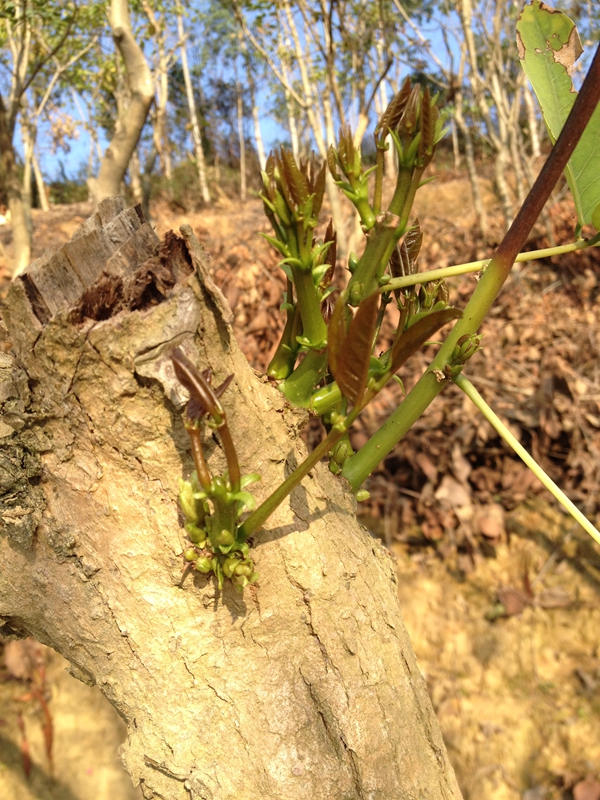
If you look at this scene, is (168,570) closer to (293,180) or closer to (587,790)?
(293,180)

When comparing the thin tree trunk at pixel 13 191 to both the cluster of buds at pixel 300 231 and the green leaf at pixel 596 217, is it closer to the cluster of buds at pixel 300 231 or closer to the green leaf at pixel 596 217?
the cluster of buds at pixel 300 231

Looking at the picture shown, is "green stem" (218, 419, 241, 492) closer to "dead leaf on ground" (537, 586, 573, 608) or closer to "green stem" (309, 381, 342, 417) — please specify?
"green stem" (309, 381, 342, 417)

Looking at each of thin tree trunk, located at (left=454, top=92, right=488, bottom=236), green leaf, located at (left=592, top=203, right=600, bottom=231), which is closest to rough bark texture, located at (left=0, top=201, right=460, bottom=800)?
green leaf, located at (left=592, top=203, right=600, bottom=231)

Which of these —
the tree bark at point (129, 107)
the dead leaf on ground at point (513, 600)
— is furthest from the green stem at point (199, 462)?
the tree bark at point (129, 107)

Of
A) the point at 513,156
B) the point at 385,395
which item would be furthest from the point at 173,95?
the point at 385,395

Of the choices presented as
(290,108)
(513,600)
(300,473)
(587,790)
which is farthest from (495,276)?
(290,108)
